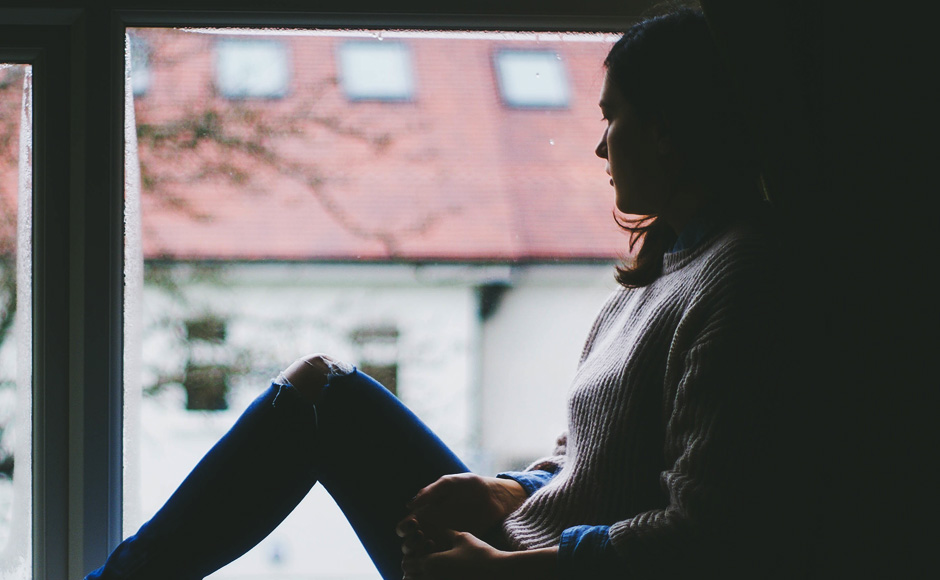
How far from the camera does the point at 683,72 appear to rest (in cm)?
90

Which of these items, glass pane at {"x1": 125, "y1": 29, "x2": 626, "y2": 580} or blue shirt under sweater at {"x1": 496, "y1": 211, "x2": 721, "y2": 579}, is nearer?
blue shirt under sweater at {"x1": 496, "y1": 211, "x2": 721, "y2": 579}

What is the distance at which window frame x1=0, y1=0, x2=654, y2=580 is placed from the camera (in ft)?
3.90

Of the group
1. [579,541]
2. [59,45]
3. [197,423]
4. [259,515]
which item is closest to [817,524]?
[579,541]

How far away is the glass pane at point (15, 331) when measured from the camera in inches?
48.8

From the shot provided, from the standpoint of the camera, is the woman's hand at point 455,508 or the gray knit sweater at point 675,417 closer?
the gray knit sweater at point 675,417

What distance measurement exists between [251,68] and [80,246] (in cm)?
39

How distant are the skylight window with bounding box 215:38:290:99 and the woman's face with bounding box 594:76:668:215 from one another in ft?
1.94

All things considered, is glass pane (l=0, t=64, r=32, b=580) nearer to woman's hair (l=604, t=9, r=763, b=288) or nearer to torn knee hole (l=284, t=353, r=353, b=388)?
torn knee hole (l=284, t=353, r=353, b=388)

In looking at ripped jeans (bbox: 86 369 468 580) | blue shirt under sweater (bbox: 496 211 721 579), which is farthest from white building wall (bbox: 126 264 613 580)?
blue shirt under sweater (bbox: 496 211 721 579)

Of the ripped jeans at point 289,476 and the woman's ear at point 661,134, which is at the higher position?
the woman's ear at point 661,134

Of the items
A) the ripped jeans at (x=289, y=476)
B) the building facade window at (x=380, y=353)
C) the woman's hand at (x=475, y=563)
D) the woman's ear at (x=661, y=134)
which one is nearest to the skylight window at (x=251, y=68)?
the building facade window at (x=380, y=353)

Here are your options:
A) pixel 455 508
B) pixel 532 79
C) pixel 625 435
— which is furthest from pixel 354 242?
pixel 625 435

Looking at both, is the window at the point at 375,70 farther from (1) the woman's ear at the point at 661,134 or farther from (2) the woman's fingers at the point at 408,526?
(2) the woman's fingers at the point at 408,526

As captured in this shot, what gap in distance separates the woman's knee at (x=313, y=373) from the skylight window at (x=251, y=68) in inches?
19.8
